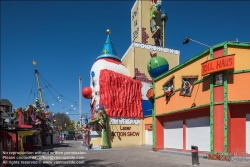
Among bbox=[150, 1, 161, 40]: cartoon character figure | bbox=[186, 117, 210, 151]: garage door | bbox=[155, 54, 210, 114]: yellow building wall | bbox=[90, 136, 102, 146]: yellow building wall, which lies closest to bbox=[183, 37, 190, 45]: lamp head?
bbox=[155, 54, 210, 114]: yellow building wall

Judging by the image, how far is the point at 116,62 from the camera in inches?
1015

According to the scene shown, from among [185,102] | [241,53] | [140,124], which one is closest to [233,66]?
[241,53]

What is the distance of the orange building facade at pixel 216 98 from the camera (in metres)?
10.6

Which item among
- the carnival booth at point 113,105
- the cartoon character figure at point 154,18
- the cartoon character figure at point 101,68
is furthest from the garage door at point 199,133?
the cartoon character figure at point 154,18

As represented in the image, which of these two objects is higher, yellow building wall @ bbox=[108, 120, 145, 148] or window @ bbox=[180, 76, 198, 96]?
window @ bbox=[180, 76, 198, 96]

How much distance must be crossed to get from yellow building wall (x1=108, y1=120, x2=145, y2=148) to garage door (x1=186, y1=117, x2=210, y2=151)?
9.52 m

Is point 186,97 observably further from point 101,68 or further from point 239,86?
point 101,68

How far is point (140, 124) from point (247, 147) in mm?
14232

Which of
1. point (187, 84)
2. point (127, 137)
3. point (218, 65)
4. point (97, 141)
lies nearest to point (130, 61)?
point (127, 137)

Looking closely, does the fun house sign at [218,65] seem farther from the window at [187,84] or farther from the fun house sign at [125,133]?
the fun house sign at [125,133]

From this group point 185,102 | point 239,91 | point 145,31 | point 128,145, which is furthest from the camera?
point 145,31

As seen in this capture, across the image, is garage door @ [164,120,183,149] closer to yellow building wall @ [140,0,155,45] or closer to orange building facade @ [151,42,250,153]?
orange building facade @ [151,42,250,153]

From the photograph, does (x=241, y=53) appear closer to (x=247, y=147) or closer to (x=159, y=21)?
(x=247, y=147)

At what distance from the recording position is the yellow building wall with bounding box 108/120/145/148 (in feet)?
72.5
